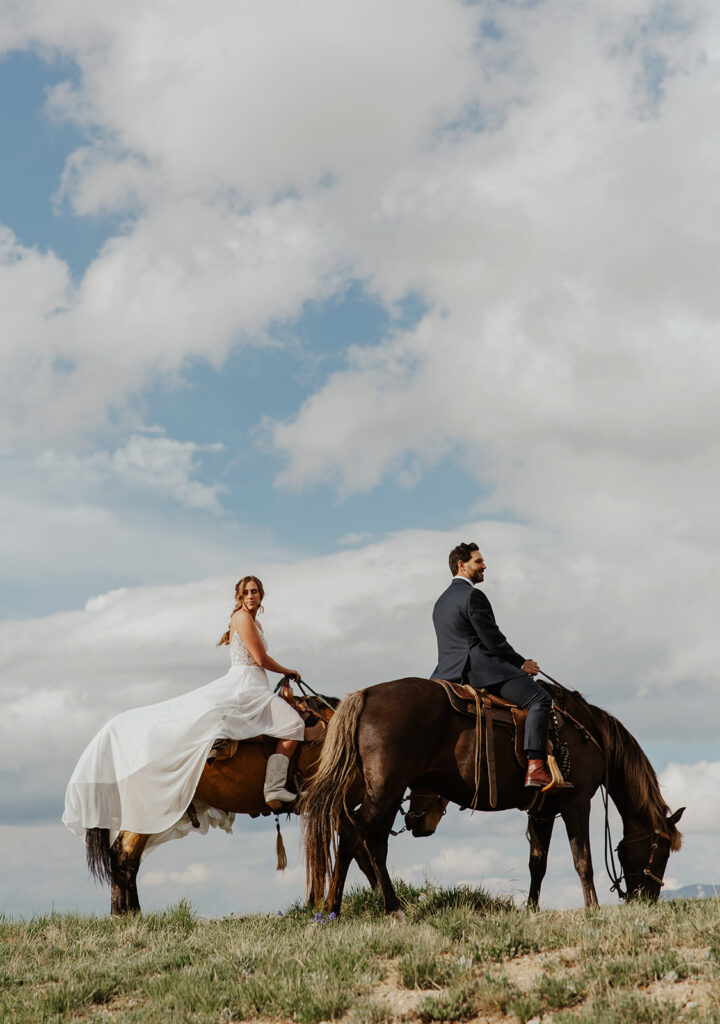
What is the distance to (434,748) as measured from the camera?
395 inches

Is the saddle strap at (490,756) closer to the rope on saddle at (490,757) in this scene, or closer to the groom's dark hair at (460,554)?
the rope on saddle at (490,757)

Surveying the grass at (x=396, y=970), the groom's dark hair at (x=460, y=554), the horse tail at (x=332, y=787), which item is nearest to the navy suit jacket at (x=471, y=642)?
the groom's dark hair at (x=460, y=554)

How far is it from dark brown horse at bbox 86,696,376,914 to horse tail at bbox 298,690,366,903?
1.00 m

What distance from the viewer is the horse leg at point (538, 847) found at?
11188 mm

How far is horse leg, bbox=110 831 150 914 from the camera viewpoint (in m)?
11.0

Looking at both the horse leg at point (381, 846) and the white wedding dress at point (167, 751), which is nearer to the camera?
the horse leg at point (381, 846)

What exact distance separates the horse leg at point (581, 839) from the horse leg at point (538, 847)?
1.63ft

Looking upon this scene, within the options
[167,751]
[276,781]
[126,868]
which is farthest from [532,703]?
[126,868]

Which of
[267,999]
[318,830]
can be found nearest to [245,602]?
[318,830]

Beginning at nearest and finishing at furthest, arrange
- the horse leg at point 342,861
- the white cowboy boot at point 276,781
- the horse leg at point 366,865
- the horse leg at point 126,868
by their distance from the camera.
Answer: the horse leg at point 342,861, the horse leg at point 366,865, the horse leg at point 126,868, the white cowboy boot at point 276,781

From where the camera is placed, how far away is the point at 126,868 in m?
11.0

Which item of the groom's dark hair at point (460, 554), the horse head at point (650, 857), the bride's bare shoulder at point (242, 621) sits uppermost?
the groom's dark hair at point (460, 554)

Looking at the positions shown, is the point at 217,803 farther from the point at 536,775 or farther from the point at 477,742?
the point at 536,775

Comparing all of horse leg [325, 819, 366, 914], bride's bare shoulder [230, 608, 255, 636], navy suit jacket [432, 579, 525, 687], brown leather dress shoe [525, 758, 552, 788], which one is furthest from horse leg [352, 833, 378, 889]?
bride's bare shoulder [230, 608, 255, 636]
